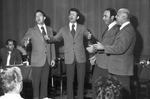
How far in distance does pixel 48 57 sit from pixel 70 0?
8.66 feet

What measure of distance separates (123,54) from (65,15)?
3.69 metres

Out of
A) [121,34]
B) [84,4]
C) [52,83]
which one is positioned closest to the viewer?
[121,34]

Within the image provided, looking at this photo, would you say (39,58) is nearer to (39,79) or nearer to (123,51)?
(39,79)

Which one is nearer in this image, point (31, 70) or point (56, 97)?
point (31, 70)

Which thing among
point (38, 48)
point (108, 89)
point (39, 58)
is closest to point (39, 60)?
point (39, 58)

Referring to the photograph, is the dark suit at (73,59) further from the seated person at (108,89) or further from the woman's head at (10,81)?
the seated person at (108,89)

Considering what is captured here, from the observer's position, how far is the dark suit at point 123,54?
3566 mm

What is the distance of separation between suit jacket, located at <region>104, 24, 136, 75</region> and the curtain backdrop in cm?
247

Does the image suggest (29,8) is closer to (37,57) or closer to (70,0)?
(70,0)

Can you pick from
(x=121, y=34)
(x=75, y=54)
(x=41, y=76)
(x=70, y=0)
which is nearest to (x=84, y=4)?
(x=70, y=0)

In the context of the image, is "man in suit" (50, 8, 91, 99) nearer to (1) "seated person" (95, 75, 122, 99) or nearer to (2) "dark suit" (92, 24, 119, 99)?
(2) "dark suit" (92, 24, 119, 99)

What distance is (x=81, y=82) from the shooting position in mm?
4859

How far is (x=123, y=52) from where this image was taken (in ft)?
11.8

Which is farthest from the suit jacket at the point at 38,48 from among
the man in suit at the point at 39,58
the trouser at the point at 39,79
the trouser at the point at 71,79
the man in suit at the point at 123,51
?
the man in suit at the point at 123,51
